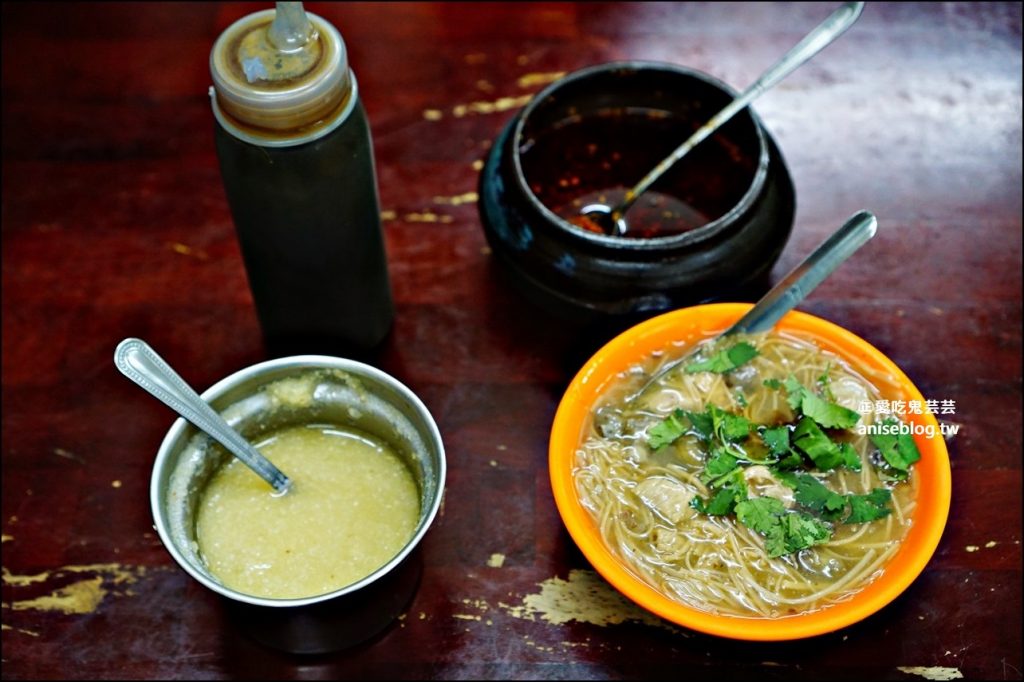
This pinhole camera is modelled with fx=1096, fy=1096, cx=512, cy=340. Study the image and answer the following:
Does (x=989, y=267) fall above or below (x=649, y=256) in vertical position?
below

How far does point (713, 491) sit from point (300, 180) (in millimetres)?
694

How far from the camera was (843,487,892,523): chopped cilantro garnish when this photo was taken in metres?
1.45

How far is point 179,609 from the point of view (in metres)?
1.56

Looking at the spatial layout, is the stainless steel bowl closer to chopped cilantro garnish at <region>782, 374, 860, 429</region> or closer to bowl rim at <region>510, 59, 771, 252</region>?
bowl rim at <region>510, 59, 771, 252</region>

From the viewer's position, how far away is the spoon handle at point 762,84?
1.72 metres

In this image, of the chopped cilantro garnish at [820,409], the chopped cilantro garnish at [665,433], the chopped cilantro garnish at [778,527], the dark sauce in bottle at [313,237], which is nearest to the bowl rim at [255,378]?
the dark sauce in bottle at [313,237]

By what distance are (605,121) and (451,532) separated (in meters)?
0.73

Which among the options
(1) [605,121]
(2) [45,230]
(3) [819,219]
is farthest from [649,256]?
(2) [45,230]

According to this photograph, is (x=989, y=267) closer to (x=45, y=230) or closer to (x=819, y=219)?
(x=819, y=219)

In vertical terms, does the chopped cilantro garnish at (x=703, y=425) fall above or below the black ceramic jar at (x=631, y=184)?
below

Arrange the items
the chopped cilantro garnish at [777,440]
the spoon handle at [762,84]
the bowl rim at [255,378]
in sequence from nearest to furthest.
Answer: the bowl rim at [255,378] < the chopped cilantro garnish at [777,440] < the spoon handle at [762,84]

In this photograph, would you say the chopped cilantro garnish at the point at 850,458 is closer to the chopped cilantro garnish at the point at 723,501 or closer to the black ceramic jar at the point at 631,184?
the chopped cilantro garnish at the point at 723,501

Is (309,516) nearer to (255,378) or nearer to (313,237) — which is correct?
(255,378)

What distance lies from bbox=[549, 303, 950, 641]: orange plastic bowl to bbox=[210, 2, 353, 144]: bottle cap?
52cm
